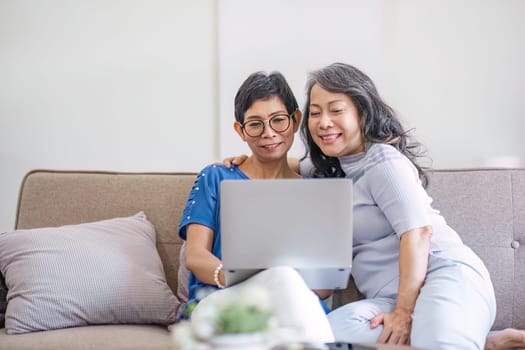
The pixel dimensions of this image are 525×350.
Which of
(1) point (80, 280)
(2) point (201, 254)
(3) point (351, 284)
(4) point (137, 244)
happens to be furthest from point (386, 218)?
(1) point (80, 280)

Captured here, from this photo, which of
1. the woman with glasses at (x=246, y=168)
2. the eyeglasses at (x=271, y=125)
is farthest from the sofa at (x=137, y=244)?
the eyeglasses at (x=271, y=125)

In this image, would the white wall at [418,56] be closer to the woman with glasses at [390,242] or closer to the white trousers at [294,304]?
the woman with glasses at [390,242]

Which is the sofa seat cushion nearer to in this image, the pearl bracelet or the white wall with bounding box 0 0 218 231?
the pearl bracelet

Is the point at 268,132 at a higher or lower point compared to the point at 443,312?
higher

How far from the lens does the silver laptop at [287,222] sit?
5.01 ft

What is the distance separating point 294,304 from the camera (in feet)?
4.82

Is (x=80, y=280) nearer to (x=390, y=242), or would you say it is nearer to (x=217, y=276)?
(x=217, y=276)

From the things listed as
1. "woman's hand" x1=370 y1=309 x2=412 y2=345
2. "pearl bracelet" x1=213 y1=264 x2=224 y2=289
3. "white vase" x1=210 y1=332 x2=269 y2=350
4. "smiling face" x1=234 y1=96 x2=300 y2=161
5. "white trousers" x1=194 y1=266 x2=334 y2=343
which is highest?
"smiling face" x1=234 y1=96 x2=300 y2=161

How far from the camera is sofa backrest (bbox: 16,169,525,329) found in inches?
84.9

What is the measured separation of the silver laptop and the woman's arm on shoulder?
13.9 inches

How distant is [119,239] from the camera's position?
2223 millimetres

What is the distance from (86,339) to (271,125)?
2.68 feet

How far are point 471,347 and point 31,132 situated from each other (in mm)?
2504

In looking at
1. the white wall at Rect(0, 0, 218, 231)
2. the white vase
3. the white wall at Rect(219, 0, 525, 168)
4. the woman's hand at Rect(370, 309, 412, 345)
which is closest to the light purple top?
the woman's hand at Rect(370, 309, 412, 345)
